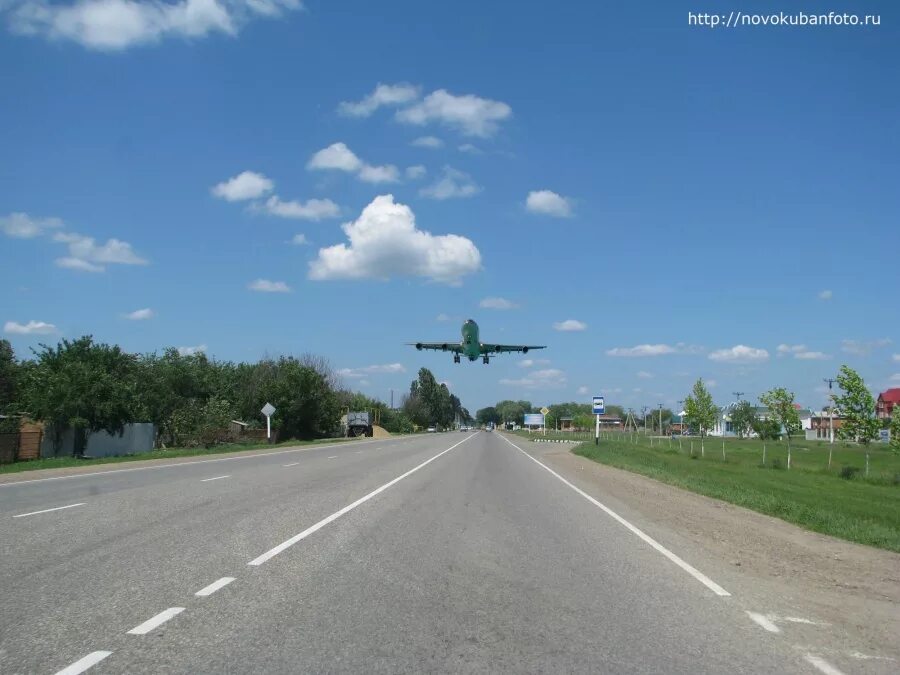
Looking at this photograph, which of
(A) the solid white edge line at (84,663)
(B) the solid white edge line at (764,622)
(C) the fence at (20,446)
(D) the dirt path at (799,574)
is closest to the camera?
(A) the solid white edge line at (84,663)

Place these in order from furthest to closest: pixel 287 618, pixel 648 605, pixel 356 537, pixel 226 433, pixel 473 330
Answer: pixel 473 330 → pixel 226 433 → pixel 356 537 → pixel 648 605 → pixel 287 618

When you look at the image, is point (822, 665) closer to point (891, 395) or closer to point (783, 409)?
point (783, 409)

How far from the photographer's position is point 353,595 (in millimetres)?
7793

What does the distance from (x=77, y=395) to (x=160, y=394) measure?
24.4 meters

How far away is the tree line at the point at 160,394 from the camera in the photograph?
4256 cm

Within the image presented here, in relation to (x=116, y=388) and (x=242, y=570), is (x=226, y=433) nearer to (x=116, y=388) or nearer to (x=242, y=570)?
(x=116, y=388)

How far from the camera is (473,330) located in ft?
234

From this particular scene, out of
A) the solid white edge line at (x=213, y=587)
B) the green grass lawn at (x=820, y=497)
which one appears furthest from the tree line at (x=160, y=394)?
the solid white edge line at (x=213, y=587)

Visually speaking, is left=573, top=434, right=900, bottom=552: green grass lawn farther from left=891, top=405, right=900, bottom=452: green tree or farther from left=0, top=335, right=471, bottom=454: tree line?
left=0, top=335, right=471, bottom=454: tree line

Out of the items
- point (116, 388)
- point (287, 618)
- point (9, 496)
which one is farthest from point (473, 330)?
point (287, 618)

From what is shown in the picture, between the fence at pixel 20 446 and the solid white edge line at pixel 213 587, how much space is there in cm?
3331

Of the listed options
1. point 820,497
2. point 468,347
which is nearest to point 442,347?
point 468,347

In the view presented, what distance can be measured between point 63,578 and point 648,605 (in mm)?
6048

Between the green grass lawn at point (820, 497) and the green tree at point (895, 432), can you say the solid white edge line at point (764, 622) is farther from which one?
the green tree at point (895, 432)
